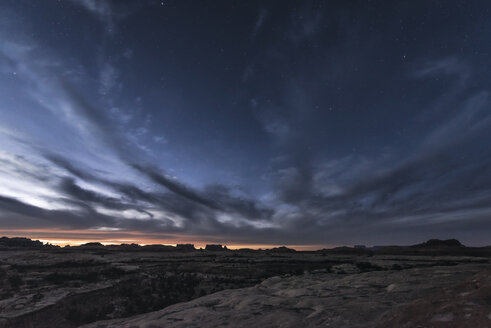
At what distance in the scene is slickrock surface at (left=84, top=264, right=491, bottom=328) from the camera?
7070 mm

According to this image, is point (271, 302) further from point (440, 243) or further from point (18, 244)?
point (18, 244)

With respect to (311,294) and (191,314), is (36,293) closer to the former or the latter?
(191,314)

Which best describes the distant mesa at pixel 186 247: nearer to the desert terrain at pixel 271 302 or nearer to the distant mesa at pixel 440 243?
the distant mesa at pixel 440 243

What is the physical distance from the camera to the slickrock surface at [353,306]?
23.2ft

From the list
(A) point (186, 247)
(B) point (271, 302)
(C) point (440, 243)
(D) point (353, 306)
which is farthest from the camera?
(A) point (186, 247)

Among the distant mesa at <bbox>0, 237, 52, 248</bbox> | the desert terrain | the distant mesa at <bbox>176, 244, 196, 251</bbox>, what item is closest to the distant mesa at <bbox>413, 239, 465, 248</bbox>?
the desert terrain

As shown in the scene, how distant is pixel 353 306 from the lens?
433 inches

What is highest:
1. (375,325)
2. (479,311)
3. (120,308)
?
(479,311)

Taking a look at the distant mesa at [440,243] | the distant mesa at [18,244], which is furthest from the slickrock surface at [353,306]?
the distant mesa at [18,244]

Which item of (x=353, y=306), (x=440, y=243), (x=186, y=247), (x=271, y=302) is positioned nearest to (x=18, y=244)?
(x=186, y=247)

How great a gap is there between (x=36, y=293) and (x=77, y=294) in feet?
11.4

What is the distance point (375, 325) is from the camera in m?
8.32

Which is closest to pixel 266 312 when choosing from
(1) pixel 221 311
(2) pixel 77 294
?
(1) pixel 221 311

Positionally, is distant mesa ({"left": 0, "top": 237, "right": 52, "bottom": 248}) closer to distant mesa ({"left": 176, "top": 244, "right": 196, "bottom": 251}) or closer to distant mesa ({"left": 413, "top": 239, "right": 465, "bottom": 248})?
distant mesa ({"left": 176, "top": 244, "right": 196, "bottom": 251})
